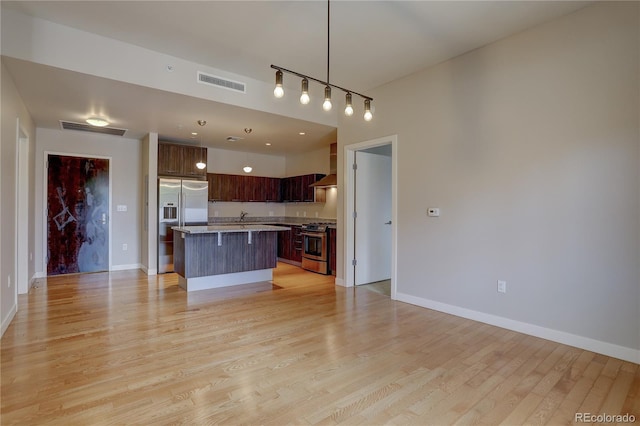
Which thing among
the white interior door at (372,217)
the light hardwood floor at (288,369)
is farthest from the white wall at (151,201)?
the white interior door at (372,217)

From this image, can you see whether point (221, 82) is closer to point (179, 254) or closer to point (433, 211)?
point (179, 254)

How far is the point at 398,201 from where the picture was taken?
4449mm

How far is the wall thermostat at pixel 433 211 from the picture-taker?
400 centimetres

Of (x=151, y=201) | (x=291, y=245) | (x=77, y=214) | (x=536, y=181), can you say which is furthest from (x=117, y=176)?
(x=536, y=181)

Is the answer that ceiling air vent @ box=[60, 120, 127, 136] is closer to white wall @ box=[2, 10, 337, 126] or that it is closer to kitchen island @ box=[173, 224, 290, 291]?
kitchen island @ box=[173, 224, 290, 291]

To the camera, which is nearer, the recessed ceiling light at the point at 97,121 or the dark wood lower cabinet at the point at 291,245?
the recessed ceiling light at the point at 97,121

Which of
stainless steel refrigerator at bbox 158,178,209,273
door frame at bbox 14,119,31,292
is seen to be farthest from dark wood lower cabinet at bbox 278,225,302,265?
door frame at bbox 14,119,31,292

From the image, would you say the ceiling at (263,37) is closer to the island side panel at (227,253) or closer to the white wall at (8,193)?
the white wall at (8,193)

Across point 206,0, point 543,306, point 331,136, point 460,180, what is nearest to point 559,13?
point 460,180

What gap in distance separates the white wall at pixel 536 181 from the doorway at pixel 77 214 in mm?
5585

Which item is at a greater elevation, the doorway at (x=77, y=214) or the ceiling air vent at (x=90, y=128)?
the ceiling air vent at (x=90, y=128)

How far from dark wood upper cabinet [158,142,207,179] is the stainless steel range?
2.51 metres

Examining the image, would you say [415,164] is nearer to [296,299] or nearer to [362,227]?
[362,227]

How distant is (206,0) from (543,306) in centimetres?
415
